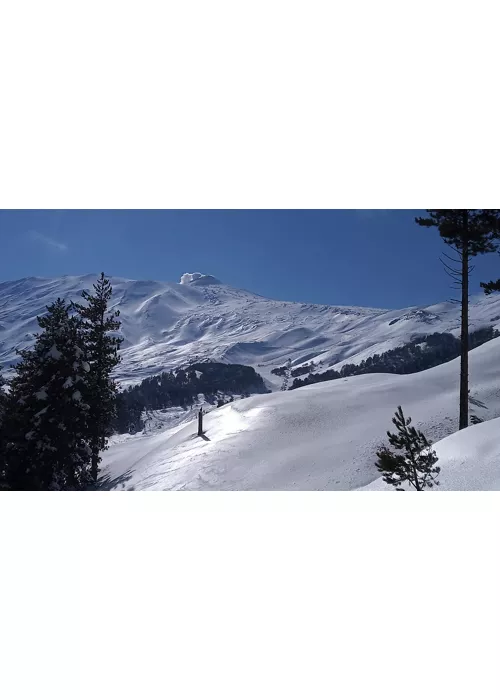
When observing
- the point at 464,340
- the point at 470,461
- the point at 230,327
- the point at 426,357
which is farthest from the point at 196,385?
the point at 470,461

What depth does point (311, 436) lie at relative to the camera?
7.64 m

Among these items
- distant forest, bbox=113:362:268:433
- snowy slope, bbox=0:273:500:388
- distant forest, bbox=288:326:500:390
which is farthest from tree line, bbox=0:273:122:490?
distant forest, bbox=113:362:268:433

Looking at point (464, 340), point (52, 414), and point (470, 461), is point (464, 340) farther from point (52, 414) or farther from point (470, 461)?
point (52, 414)

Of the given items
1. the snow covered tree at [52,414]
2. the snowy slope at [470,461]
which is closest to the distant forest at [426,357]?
the snowy slope at [470,461]

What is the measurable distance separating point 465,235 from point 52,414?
9.92 m

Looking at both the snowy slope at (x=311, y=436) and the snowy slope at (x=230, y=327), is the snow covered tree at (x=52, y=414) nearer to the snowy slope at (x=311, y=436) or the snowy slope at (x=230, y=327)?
the snowy slope at (x=230, y=327)

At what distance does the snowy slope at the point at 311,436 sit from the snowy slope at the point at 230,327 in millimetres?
2122

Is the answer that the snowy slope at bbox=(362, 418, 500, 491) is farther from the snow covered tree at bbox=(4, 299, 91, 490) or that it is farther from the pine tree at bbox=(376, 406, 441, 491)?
the snow covered tree at bbox=(4, 299, 91, 490)

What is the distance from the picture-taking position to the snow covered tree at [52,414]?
867cm

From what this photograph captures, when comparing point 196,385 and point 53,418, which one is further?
point 196,385

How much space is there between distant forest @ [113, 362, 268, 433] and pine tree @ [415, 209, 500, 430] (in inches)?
2436

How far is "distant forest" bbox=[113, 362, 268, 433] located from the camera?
71.8 metres

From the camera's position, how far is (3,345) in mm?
10000
